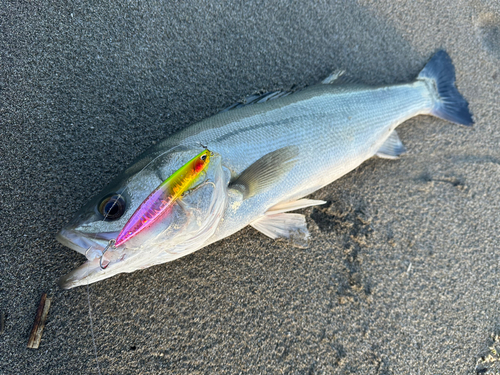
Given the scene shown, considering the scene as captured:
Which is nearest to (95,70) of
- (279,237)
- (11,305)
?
(11,305)

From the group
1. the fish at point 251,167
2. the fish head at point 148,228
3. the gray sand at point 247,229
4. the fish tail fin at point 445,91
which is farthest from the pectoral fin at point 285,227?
the fish tail fin at point 445,91

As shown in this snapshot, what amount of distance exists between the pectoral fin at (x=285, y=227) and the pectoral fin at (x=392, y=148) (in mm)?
849

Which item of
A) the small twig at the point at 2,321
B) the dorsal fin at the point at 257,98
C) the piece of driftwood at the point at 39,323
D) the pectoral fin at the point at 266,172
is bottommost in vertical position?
the piece of driftwood at the point at 39,323

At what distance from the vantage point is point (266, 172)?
5.40ft

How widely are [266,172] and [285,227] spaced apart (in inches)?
16.7

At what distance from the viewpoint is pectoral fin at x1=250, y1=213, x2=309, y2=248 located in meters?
1.82

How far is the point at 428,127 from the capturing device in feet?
7.67

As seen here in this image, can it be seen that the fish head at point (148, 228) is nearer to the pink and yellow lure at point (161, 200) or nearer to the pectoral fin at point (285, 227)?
the pink and yellow lure at point (161, 200)

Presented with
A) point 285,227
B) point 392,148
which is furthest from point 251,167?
point 392,148

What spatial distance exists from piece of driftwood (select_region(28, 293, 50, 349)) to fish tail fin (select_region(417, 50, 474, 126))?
10.1ft

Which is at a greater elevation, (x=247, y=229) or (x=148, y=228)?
(x=148, y=228)

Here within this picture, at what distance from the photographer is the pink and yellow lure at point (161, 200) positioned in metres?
1.24

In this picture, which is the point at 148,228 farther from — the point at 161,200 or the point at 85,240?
the point at 85,240

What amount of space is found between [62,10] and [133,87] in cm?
76
